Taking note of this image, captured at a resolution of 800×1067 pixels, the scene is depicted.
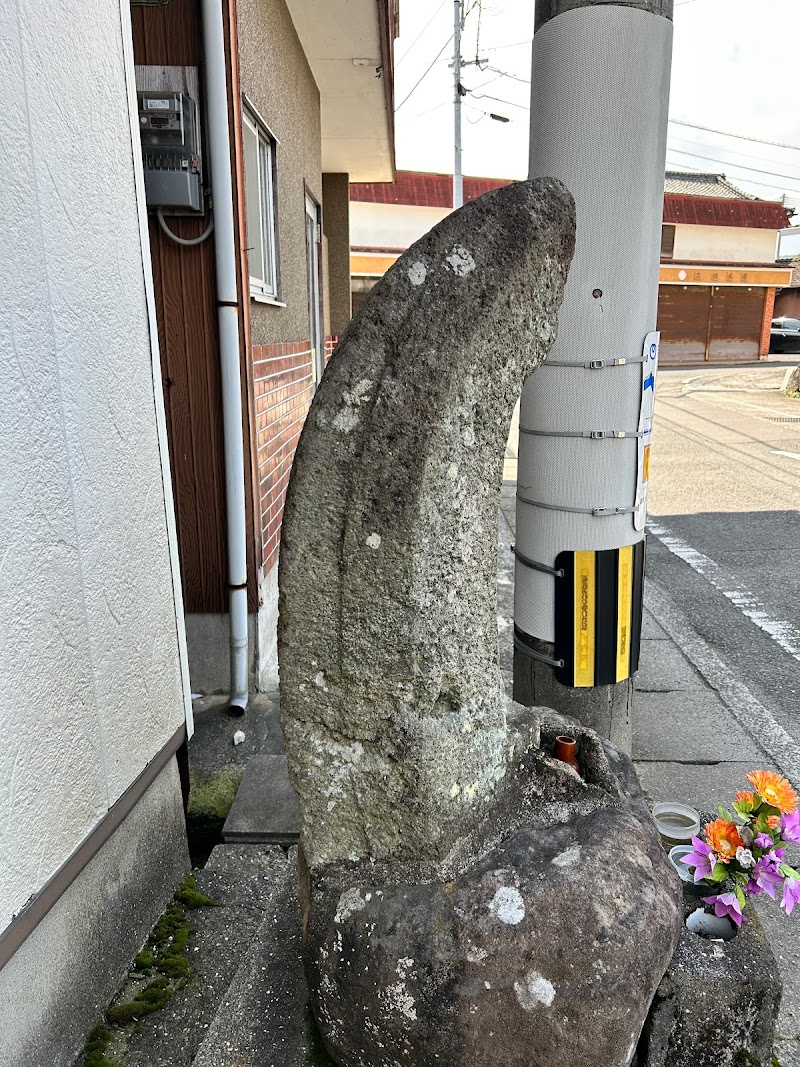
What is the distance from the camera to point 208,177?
354 cm

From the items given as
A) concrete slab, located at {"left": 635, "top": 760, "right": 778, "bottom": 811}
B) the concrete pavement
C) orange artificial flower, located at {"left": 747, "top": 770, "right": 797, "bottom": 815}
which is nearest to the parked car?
the concrete pavement

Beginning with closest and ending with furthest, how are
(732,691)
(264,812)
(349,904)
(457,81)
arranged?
(349,904) < (264,812) < (732,691) < (457,81)

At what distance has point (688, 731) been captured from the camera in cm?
393

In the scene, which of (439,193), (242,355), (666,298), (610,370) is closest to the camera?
(610,370)

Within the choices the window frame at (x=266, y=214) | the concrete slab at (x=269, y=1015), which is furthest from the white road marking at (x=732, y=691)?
the window frame at (x=266, y=214)

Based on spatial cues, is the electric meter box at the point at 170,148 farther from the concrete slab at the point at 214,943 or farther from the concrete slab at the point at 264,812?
the concrete slab at the point at 214,943

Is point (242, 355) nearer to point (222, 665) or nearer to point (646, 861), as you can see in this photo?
point (222, 665)

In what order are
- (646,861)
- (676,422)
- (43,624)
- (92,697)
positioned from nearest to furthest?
(646,861), (43,624), (92,697), (676,422)

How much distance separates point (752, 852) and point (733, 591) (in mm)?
4379

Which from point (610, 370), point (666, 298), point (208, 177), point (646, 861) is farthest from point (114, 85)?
point (666, 298)

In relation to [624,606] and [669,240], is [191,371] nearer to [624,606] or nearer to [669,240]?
Result: [624,606]

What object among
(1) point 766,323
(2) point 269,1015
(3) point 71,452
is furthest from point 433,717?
(1) point 766,323

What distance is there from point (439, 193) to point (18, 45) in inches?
812

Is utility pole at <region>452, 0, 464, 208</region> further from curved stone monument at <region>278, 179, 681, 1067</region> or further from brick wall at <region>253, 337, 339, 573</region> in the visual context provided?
curved stone monument at <region>278, 179, 681, 1067</region>
